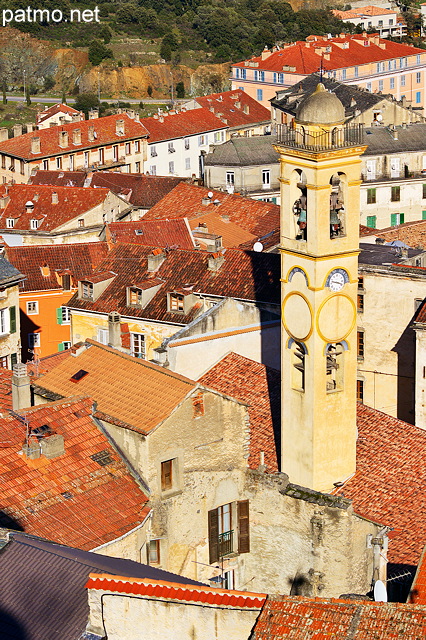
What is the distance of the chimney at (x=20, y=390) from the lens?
5112 cm

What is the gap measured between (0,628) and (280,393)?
22970 mm

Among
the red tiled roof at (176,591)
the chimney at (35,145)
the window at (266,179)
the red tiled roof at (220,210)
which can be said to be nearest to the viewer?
the red tiled roof at (176,591)

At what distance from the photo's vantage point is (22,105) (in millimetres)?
175500

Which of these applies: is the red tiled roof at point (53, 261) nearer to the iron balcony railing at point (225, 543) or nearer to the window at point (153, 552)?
the iron balcony railing at point (225, 543)

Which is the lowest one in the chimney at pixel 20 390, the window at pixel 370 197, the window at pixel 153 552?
the window at pixel 370 197

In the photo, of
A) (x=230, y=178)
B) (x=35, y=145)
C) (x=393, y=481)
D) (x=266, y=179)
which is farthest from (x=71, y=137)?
(x=393, y=481)

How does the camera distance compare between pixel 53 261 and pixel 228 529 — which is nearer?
pixel 228 529

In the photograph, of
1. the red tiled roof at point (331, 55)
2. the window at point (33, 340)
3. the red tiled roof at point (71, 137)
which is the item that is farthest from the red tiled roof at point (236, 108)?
the window at point (33, 340)

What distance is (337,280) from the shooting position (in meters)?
50.9

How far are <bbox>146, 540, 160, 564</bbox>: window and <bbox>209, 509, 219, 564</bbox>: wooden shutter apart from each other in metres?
2.44

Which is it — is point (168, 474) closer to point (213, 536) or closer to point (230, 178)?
point (213, 536)

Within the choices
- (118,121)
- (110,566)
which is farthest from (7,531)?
(118,121)

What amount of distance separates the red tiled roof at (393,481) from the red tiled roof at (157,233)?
29364mm

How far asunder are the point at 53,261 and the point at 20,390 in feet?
105
